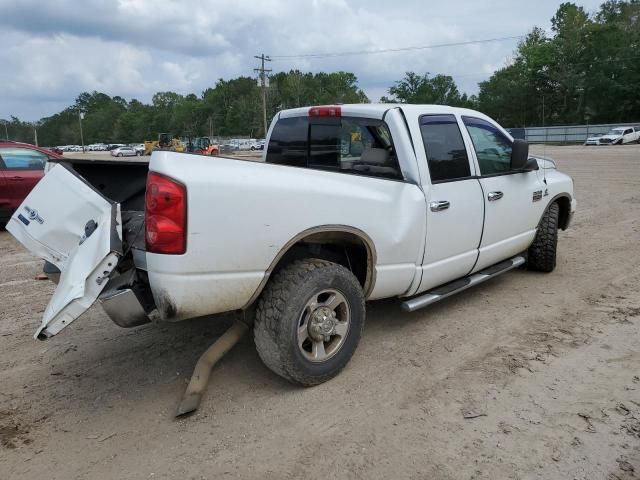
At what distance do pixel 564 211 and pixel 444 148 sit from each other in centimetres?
259

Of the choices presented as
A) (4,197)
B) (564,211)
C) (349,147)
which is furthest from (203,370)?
(4,197)

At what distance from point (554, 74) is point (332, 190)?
79.7 meters

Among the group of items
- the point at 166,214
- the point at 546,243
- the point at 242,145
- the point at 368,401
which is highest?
the point at 166,214

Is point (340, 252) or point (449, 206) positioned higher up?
point (449, 206)

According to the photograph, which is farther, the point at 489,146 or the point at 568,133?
the point at 568,133

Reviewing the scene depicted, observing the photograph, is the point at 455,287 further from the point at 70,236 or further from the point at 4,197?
the point at 4,197

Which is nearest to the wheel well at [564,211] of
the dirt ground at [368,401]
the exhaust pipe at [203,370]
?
the dirt ground at [368,401]

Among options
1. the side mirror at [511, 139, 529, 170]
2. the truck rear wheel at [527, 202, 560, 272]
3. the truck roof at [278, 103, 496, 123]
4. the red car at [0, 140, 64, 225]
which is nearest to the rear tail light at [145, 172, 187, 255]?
the truck roof at [278, 103, 496, 123]

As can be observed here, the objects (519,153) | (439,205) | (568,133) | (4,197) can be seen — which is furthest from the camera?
(568,133)

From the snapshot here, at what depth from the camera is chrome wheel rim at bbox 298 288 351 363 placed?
3.28 metres

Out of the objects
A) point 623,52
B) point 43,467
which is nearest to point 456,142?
point 43,467

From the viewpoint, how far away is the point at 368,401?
10.5 feet

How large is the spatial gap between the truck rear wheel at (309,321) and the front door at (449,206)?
854 millimetres

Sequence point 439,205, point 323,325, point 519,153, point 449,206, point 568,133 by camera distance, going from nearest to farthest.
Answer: point 323,325, point 439,205, point 449,206, point 519,153, point 568,133
